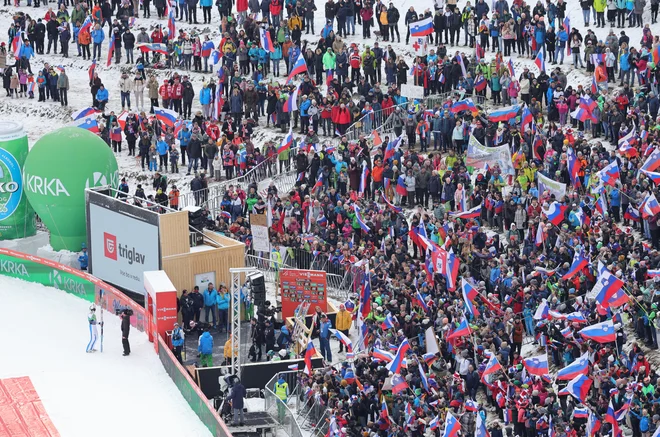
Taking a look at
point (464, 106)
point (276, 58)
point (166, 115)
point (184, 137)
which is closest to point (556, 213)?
point (464, 106)

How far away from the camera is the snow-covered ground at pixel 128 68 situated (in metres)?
51.3

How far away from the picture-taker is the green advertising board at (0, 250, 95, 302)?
4119cm

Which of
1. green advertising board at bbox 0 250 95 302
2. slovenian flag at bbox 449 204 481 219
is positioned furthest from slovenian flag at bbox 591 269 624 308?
green advertising board at bbox 0 250 95 302

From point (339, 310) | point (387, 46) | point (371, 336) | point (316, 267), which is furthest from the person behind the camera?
point (387, 46)

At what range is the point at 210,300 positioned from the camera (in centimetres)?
3869

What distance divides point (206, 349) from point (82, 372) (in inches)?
128

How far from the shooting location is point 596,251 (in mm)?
37875

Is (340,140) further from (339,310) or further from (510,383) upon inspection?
(510,383)

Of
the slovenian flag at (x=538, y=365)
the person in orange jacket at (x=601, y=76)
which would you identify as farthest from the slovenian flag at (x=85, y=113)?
the slovenian flag at (x=538, y=365)

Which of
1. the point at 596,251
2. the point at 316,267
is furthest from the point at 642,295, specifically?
the point at 316,267

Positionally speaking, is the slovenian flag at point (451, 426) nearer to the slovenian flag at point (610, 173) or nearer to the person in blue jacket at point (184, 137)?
the slovenian flag at point (610, 173)

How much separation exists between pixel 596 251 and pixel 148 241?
11.9 meters

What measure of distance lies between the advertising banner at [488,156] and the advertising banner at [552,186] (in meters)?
2.43

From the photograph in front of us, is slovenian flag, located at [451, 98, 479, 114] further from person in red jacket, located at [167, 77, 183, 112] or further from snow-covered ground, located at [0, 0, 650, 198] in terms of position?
person in red jacket, located at [167, 77, 183, 112]
